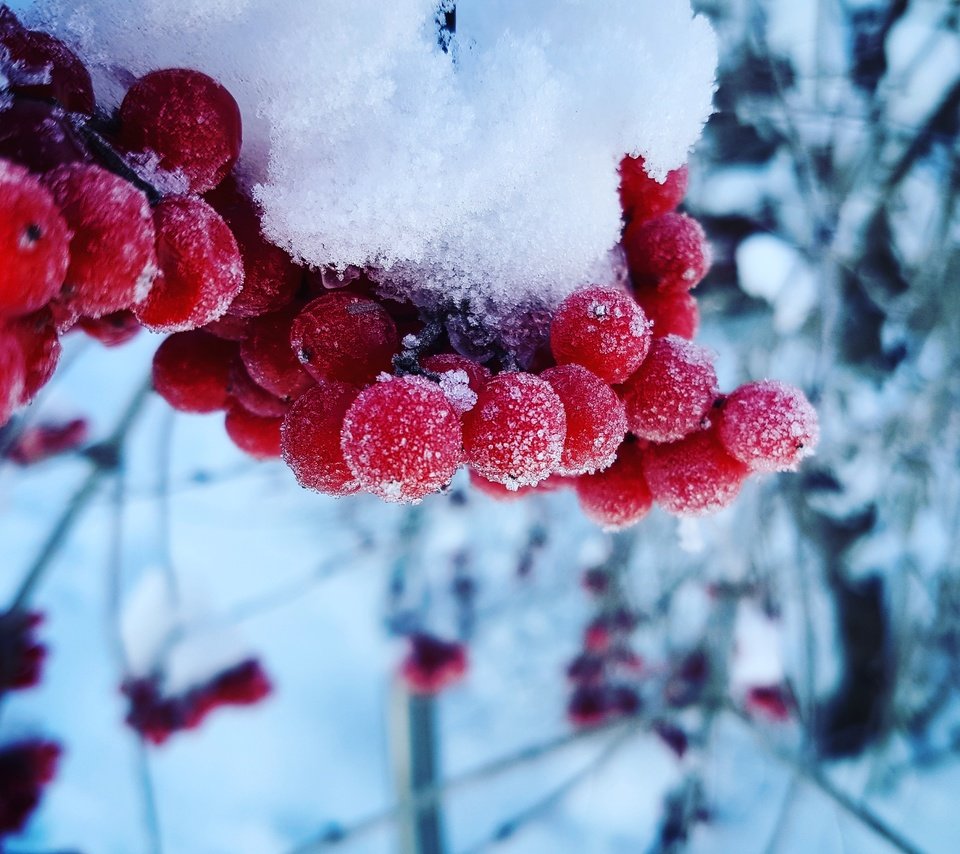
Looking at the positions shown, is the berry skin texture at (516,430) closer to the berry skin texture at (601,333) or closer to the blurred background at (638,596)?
the berry skin texture at (601,333)

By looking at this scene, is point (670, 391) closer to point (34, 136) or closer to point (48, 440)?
point (34, 136)

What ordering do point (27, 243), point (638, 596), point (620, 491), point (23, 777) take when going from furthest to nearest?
point (638, 596) → point (23, 777) → point (620, 491) → point (27, 243)

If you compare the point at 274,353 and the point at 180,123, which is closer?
the point at 180,123

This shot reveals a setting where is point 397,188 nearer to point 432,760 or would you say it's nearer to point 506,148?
point 506,148

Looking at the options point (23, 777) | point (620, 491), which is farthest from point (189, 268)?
point (23, 777)

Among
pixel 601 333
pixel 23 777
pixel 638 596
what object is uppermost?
pixel 601 333

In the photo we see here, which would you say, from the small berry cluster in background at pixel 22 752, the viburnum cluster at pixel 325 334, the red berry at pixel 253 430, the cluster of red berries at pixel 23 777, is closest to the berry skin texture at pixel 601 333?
the viburnum cluster at pixel 325 334

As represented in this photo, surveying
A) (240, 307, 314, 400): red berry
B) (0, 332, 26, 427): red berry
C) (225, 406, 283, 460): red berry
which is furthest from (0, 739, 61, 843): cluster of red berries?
(0, 332, 26, 427): red berry
